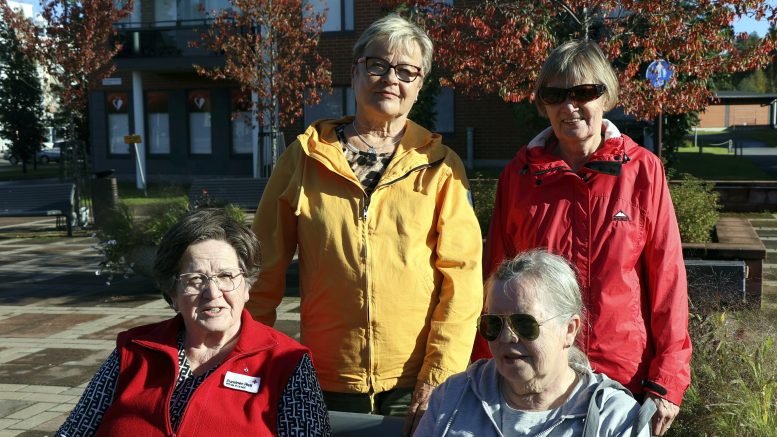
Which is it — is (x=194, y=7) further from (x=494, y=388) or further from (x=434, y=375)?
(x=494, y=388)

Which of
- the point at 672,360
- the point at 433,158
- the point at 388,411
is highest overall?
the point at 433,158

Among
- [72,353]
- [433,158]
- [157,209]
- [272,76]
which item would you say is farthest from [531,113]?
[433,158]

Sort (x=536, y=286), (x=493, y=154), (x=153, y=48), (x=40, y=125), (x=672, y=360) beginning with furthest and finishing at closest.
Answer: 1. (x=40, y=125)
2. (x=153, y=48)
3. (x=493, y=154)
4. (x=672, y=360)
5. (x=536, y=286)

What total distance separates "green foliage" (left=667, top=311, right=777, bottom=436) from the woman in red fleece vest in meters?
2.36

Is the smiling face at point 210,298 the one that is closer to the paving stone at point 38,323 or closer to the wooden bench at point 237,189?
the paving stone at point 38,323

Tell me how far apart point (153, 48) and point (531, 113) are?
474 inches

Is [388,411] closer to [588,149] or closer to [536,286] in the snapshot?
[536,286]

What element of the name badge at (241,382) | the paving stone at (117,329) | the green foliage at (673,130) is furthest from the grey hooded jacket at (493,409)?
the green foliage at (673,130)

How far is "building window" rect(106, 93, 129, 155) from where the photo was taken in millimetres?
28578

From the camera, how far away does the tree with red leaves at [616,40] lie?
8070 mm

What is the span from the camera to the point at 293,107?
58.0 ft

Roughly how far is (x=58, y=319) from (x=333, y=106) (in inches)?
618

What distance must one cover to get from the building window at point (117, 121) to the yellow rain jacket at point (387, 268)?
26936mm

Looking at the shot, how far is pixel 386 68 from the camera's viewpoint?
2979 mm
